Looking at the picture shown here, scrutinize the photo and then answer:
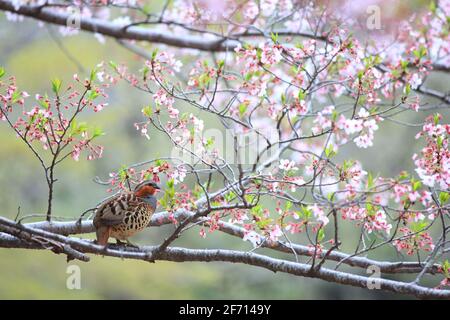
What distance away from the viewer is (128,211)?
3404 millimetres

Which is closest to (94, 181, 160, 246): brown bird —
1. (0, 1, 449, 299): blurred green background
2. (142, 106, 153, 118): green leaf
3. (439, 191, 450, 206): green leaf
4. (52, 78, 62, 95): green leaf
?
(142, 106, 153, 118): green leaf

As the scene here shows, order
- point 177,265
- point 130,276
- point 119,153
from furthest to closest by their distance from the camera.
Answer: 1. point 119,153
2. point 177,265
3. point 130,276

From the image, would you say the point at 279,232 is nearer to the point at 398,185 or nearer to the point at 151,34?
the point at 398,185

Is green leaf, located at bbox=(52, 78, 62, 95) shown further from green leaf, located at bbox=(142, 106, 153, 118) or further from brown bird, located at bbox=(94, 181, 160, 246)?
brown bird, located at bbox=(94, 181, 160, 246)

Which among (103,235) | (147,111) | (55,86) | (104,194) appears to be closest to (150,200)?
(103,235)

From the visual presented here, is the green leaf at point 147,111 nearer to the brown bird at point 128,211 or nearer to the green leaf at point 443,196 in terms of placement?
the brown bird at point 128,211

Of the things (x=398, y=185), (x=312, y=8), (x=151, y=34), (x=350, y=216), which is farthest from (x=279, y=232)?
(x=151, y=34)

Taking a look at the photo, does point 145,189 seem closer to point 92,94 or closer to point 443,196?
point 92,94

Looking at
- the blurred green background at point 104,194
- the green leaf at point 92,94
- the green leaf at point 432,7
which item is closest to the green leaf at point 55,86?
the green leaf at point 92,94

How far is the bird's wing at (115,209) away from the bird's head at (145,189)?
0.11 ft

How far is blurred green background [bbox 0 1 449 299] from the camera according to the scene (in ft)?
27.1

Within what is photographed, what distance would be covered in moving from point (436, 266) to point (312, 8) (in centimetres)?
220

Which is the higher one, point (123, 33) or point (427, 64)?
point (123, 33)

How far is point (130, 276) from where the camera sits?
8.86 m
